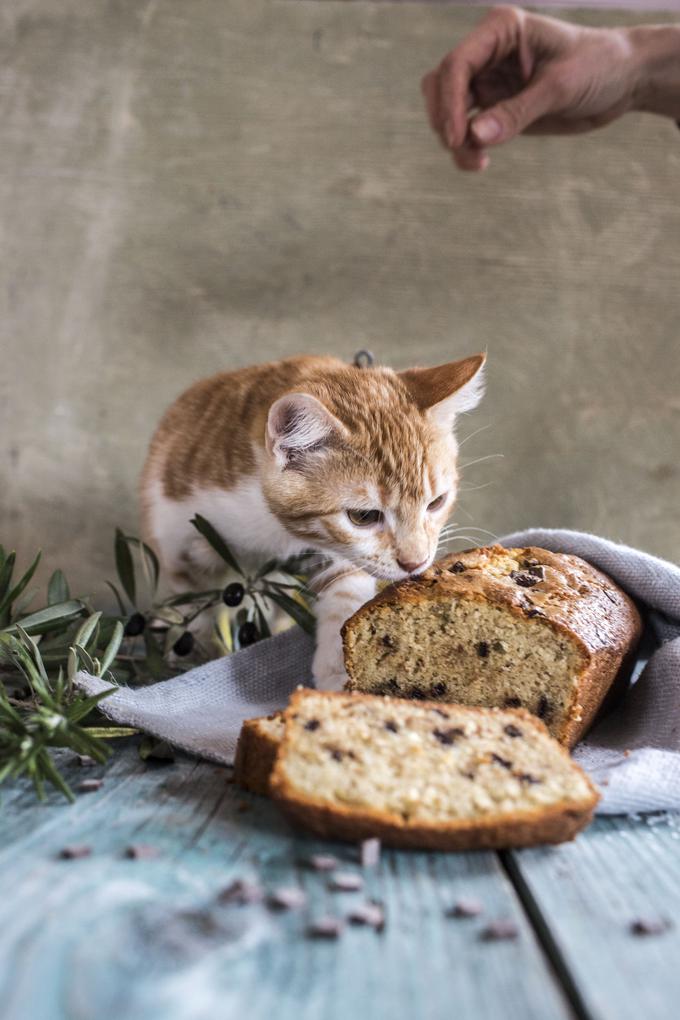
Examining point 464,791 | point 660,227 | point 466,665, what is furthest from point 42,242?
point 464,791

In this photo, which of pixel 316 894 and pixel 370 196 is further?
Answer: pixel 370 196

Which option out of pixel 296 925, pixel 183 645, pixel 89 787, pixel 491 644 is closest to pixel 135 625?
pixel 183 645

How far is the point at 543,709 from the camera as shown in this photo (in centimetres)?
129

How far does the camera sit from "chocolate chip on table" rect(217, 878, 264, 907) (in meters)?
0.86

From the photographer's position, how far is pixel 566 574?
4.68ft

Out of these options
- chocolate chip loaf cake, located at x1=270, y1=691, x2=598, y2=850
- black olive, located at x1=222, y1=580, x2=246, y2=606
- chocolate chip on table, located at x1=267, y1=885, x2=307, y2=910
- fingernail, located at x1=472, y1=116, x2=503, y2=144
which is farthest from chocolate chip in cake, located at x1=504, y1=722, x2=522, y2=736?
fingernail, located at x1=472, y1=116, x2=503, y2=144

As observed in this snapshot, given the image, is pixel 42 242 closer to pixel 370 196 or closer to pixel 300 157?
pixel 300 157

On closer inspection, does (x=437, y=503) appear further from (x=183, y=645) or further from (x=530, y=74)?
(x=530, y=74)

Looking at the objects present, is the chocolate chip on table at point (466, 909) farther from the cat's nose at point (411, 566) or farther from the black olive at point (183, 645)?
the black olive at point (183, 645)

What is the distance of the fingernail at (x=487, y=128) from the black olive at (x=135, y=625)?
1.26m

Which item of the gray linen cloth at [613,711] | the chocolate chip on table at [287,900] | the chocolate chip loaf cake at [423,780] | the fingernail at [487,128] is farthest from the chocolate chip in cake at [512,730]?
the fingernail at [487,128]

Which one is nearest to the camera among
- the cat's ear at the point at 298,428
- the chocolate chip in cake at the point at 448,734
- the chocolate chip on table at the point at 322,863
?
the chocolate chip on table at the point at 322,863

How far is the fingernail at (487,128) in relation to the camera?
6.64ft

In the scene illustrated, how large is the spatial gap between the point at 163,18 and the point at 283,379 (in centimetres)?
138
